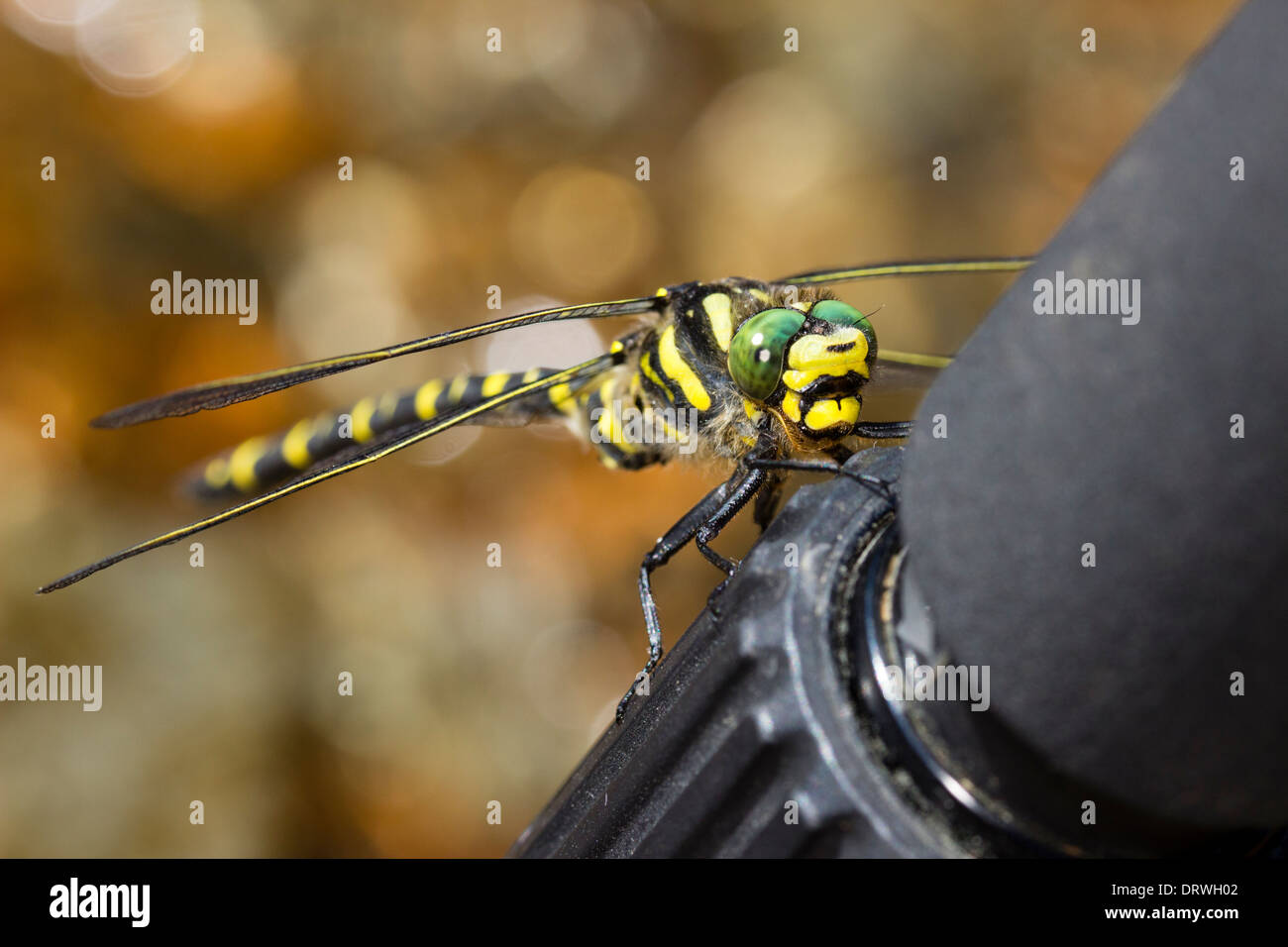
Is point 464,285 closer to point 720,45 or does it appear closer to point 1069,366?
point 720,45

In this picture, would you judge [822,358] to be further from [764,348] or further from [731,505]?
[731,505]

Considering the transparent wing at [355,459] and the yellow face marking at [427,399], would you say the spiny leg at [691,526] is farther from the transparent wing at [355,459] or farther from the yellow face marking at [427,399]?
the yellow face marking at [427,399]

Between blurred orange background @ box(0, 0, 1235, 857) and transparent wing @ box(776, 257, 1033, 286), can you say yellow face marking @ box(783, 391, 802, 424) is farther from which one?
blurred orange background @ box(0, 0, 1235, 857)

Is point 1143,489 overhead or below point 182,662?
overhead

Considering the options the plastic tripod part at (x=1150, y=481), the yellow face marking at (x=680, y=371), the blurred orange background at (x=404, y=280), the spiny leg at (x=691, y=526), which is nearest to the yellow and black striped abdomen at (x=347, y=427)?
the blurred orange background at (x=404, y=280)

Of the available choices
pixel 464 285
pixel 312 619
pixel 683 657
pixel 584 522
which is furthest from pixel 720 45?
pixel 683 657
